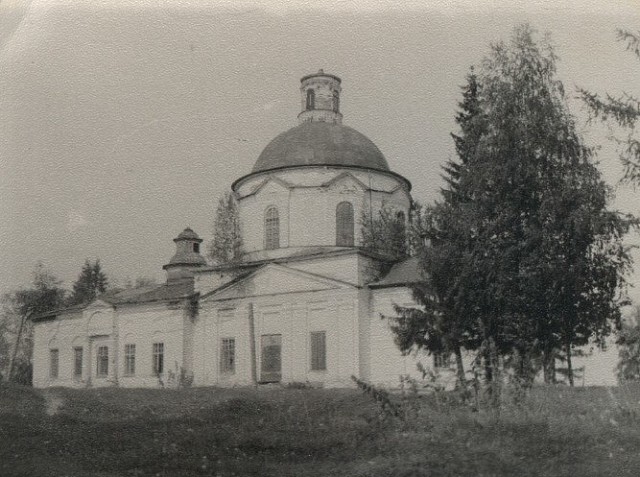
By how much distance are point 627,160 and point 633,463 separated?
6.92 m

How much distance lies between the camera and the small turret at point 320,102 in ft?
102

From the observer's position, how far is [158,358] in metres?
32.4

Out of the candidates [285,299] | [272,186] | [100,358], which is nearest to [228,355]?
[285,299]

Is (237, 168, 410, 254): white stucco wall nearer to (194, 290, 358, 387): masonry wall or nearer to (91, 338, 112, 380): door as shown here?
(194, 290, 358, 387): masonry wall

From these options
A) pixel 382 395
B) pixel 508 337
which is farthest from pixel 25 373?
pixel 382 395

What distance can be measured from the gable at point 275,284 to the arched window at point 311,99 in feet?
23.8

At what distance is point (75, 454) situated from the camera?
34.9 feet

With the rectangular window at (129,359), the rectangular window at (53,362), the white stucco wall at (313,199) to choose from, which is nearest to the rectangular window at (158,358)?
the rectangular window at (129,359)

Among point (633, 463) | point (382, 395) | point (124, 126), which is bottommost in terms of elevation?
point (633, 463)

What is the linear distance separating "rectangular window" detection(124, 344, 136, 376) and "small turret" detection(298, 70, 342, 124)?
39.7ft

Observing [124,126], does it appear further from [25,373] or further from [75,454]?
[25,373]

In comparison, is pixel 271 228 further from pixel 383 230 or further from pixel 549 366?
pixel 549 366

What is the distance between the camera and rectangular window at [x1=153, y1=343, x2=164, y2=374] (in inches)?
1267

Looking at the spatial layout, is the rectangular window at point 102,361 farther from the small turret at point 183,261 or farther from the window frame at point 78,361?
the small turret at point 183,261
